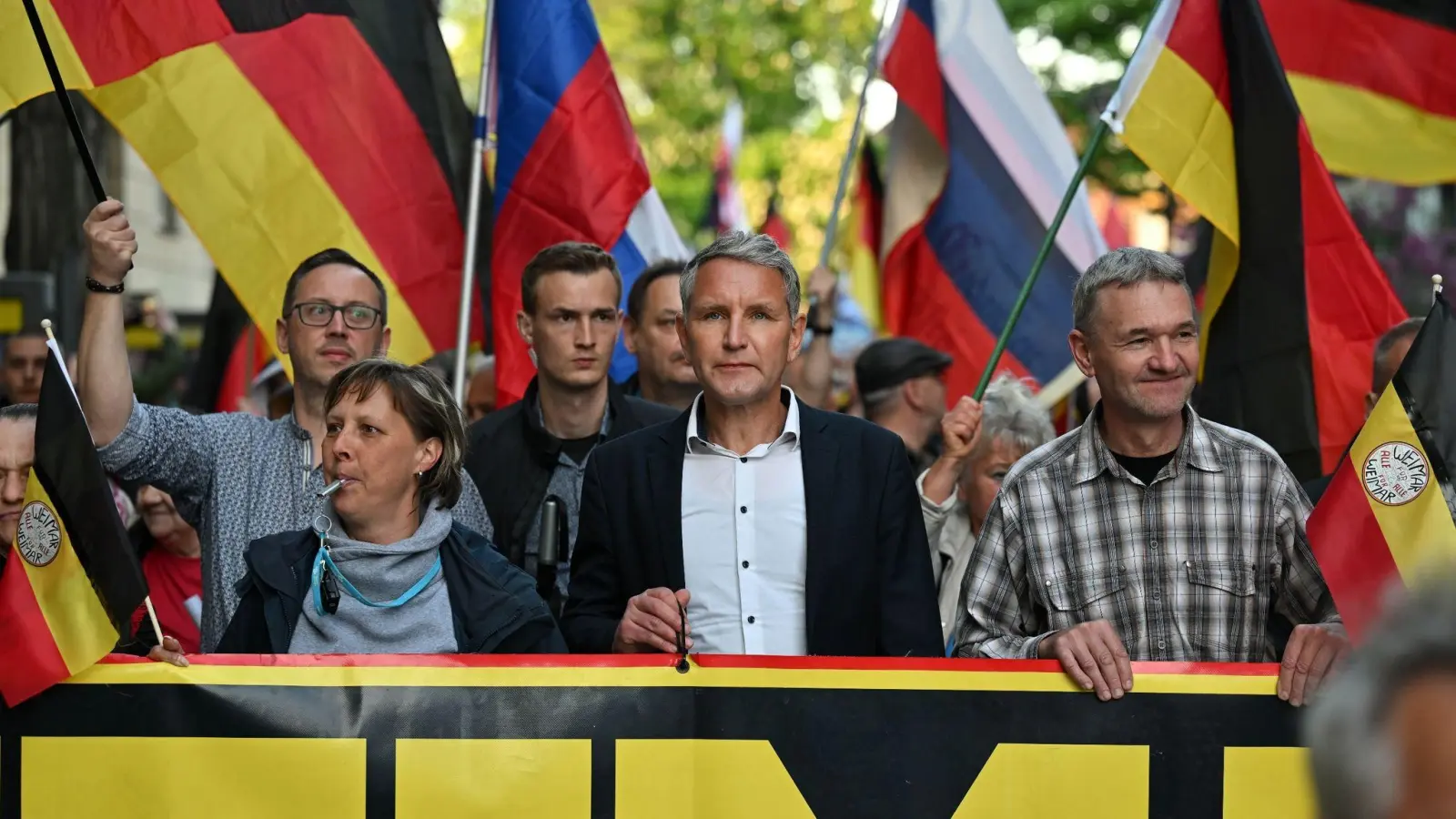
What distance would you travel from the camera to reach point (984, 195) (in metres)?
7.59

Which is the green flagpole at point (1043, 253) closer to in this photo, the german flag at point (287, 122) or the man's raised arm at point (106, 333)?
the german flag at point (287, 122)

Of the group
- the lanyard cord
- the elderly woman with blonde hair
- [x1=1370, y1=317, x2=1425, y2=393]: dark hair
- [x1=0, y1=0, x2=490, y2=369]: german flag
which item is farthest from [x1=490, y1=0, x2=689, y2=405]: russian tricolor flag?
[x1=1370, y1=317, x2=1425, y2=393]: dark hair

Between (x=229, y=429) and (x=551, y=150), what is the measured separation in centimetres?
247

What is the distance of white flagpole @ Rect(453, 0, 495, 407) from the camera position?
614cm

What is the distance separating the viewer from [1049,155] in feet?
24.6

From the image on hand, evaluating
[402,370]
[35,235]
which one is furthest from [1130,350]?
[35,235]

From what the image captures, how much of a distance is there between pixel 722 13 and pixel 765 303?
28.3m

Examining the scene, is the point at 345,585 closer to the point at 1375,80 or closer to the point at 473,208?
the point at 473,208

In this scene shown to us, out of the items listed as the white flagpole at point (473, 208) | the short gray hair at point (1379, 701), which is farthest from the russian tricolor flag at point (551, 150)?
the short gray hair at point (1379, 701)

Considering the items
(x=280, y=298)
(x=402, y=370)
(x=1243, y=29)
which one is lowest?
(x=402, y=370)

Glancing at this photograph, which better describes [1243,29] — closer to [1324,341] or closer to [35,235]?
[1324,341]

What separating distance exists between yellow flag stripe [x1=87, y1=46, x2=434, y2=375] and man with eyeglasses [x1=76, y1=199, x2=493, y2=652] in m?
0.66

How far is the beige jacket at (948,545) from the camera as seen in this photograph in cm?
532

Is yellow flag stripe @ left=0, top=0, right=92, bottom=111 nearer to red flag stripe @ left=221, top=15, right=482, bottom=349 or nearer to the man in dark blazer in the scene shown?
red flag stripe @ left=221, top=15, right=482, bottom=349
